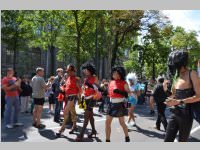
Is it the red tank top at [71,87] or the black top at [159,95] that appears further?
the black top at [159,95]

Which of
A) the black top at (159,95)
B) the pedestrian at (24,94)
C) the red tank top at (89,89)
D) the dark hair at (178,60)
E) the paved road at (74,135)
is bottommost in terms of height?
the paved road at (74,135)

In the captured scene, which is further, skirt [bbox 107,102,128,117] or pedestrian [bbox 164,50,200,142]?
skirt [bbox 107,102,128,117]

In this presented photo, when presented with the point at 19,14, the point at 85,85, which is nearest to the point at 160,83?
the point at 85,85

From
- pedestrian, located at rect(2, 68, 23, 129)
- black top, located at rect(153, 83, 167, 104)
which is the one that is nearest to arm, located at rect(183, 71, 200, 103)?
black top, located at rect(153, 83, 167, 104)

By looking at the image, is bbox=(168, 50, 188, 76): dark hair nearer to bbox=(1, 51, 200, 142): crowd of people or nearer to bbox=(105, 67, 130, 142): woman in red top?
bbox=(1, 51, 200, 142): crowd of people

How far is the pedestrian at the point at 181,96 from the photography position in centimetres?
493

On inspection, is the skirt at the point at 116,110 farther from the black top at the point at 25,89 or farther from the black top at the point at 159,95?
the black top at the point at 25,89

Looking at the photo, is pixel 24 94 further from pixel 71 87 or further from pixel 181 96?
pixel 181 96

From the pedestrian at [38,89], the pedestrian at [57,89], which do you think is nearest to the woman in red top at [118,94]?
the pedestrian at [38,89]

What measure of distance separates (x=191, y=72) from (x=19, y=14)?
29432 mm

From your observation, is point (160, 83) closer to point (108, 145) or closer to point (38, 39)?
point (108, 145)

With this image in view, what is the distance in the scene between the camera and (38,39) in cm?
3619

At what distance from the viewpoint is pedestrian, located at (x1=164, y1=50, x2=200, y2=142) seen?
4.93 m

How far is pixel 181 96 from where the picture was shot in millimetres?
4996
